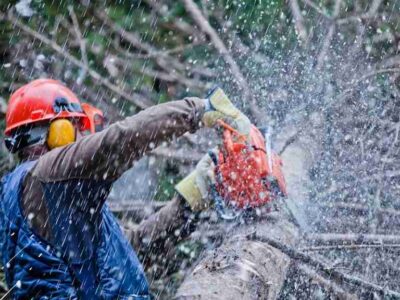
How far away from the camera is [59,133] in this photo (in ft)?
7.79

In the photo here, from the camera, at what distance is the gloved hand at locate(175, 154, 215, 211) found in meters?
3.01

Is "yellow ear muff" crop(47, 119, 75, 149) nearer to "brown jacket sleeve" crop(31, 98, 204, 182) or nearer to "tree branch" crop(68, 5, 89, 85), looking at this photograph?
"brown jacket sleeve" crop(31, 98, 204, 182)

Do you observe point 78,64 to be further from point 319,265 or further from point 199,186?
point 319,265

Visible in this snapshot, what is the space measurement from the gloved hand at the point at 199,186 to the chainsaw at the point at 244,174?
7cm

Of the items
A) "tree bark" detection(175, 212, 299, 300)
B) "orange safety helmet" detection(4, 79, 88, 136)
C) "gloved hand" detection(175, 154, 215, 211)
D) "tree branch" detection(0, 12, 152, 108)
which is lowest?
"tree bark" detection(175, 212, 299, 300)

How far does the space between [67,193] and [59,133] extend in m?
0.31

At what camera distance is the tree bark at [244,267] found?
2326 millimetres

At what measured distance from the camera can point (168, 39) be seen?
5023 millimetres

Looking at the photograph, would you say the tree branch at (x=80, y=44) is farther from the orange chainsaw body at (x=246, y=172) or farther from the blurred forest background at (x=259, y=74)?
the orange chainsaw body at (x=246, y=172)

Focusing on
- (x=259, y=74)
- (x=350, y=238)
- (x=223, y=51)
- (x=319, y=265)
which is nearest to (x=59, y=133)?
(x=319, y=265)

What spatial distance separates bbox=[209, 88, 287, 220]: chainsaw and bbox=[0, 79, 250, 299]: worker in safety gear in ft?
1.07

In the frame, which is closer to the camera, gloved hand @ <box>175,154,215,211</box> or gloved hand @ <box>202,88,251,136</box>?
gloved hand @ <box>202,88,251,136</box>

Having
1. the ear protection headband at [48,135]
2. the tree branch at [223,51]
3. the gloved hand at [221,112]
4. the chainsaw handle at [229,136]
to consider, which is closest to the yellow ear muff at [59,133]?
the ear protection headband at [48,135]

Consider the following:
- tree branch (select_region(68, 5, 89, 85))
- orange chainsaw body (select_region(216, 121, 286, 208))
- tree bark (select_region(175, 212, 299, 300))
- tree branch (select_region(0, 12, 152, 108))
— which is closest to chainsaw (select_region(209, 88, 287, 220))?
orange chainsaw body (select_region(216, 121, 286, 208))
